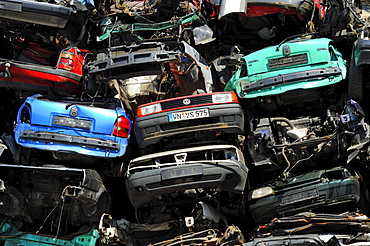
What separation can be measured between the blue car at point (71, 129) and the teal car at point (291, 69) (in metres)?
2.36

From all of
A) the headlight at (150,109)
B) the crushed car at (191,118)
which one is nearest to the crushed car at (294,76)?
the crushed car at (191,118)

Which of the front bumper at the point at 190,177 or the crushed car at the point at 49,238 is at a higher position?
Answer: the front bumper at the point at 190,177

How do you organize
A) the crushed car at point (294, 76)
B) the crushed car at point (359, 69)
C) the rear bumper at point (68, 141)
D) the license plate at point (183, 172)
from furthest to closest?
the rear bumper at point (68, 141) < the crushed car at point (294, 76) < the crushed car at point (359, 69) < the license plate at point (183, 172)

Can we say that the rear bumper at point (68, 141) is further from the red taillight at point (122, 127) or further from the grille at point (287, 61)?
the grille at point (287, 61)

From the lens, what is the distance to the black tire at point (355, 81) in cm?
1177

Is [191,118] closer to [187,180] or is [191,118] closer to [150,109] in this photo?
[150,109]

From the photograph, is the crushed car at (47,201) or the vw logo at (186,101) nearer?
the vw logo at (186,101)

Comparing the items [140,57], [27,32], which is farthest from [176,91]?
[27,32]

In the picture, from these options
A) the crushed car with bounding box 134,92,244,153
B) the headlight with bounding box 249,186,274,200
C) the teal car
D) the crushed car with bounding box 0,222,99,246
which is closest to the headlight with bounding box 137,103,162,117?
the crushed car with bounding box 134,92,244,153

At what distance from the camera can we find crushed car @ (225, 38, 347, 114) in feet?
38.2

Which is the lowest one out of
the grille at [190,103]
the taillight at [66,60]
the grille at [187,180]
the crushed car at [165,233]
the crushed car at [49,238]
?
the crushed car at [49,238]

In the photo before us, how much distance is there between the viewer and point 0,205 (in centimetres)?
1229

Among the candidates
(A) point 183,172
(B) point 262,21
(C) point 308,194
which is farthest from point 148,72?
(C) point 308,194

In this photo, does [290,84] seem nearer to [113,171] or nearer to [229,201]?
[229,201]
